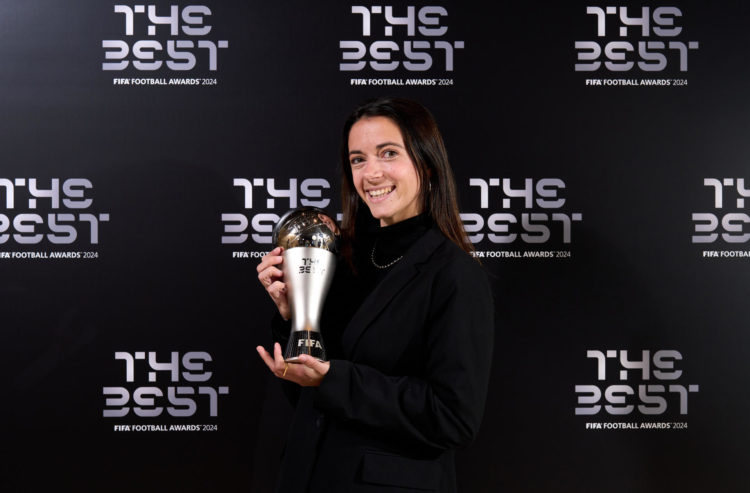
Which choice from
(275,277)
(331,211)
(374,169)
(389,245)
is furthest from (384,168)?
(331,211)

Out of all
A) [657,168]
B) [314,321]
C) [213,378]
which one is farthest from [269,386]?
[657,168]

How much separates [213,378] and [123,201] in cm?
79

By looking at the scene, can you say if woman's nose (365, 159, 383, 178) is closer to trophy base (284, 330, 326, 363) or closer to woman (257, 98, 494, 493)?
woman (257, 98, 494, 493)

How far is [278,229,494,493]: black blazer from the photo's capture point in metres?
1.26

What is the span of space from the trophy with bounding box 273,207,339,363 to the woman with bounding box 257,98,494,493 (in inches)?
1.7

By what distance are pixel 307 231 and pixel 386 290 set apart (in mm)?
248

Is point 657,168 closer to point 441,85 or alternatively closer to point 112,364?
point 441,85

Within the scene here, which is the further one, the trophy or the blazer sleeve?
the trophy

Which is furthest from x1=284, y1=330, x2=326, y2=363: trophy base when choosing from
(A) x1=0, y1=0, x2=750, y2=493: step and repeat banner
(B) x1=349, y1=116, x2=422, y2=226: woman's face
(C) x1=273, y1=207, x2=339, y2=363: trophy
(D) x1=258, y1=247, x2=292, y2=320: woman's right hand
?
(A) x1=0, y1=0, x2=750, y2=493: step and repeat banner

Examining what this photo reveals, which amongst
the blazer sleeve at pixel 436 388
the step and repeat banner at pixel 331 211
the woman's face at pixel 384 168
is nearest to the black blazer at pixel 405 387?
the blazer sleeve at pixel 436 388

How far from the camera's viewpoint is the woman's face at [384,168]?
142 cm

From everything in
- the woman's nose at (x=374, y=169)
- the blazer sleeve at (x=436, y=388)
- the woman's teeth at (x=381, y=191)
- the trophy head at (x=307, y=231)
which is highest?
the woman's nose at (x=374, y=169)

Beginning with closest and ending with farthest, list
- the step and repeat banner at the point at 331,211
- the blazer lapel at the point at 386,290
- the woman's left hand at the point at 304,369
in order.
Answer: the woman's left hand at the point at 304,369, the blazer lapel at the point at 386,290, the step and repeat banner at the point at 331,211

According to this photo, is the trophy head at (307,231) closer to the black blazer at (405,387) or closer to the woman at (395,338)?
the woman at (395,338)
